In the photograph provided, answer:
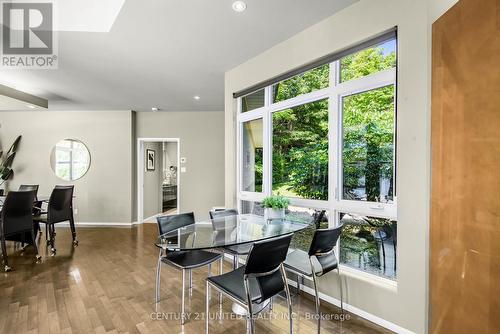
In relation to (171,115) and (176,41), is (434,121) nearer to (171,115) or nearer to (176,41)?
(176,41)

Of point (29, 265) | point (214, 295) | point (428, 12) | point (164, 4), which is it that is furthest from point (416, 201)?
point (29, 265)

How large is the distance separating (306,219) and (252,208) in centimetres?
96

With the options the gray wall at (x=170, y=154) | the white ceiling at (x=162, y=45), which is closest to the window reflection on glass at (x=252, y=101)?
the white ceiling at (x=162, y=45)

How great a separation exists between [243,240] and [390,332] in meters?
1.35

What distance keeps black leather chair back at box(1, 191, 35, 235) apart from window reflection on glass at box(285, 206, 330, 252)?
361 centimetres

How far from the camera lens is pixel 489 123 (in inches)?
47.3

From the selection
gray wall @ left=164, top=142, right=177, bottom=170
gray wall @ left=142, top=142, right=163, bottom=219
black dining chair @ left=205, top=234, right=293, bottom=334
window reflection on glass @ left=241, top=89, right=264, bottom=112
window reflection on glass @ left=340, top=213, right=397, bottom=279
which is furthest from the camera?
gray wall @ left=164, top=142, right=177, bottom=170

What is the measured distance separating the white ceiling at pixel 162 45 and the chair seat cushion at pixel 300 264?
230 cm

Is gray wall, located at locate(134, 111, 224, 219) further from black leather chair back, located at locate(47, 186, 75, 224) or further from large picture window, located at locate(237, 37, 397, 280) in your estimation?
large picture window, located at locate(237, 37, 397, 280)

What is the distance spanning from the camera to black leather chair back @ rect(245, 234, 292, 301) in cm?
159

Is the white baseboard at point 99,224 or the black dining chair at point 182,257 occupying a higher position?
the black dining chair at point 182,257

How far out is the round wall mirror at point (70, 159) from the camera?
598 cm

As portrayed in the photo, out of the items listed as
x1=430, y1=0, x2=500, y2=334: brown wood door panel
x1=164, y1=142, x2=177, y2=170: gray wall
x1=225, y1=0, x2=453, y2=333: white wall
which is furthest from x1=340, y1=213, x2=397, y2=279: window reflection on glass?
x1=164, y1=142, x2=177, y2=170: gray wall

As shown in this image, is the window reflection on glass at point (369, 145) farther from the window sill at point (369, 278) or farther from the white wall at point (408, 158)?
the window sill at point (369, 278)
